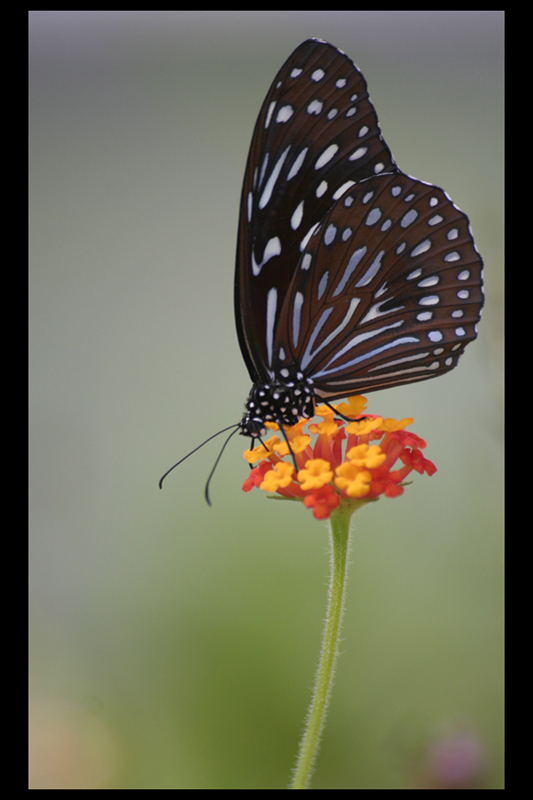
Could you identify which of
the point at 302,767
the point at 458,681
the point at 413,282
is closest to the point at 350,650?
the point at 458,681

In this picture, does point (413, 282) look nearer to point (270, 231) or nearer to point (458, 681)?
point (270, 231)

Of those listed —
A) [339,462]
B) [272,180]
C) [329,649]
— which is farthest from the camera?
[272,180]


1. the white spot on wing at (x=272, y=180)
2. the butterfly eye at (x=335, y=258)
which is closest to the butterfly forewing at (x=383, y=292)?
the butterfly eye at (x=335, y=258)

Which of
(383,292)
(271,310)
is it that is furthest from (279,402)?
(383,292)

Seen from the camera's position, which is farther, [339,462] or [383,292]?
[383,292]

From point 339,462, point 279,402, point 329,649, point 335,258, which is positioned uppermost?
point 335,258

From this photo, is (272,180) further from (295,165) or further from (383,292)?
(383,292)

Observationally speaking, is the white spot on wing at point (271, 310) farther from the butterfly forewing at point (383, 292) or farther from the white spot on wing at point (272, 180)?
the white spot on wing at point (272, 180)
